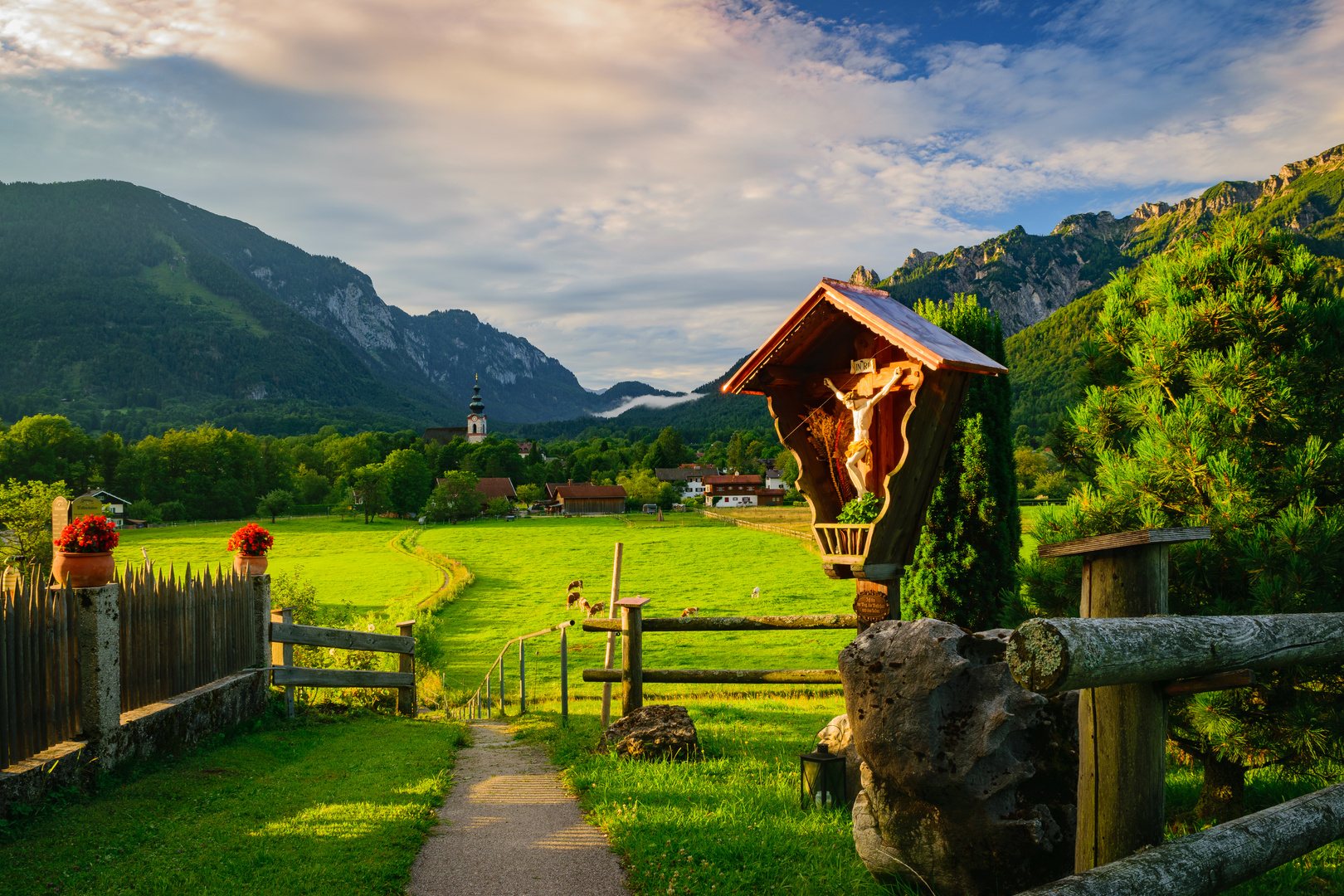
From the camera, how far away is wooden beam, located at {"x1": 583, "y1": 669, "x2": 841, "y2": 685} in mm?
7125

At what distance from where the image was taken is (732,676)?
25.1 ft

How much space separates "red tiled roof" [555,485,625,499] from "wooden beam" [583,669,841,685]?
79.8 metres

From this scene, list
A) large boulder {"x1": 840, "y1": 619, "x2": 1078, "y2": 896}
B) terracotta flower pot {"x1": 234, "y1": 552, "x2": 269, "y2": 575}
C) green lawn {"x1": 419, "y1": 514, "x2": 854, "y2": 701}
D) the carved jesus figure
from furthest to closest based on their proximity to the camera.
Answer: green lawn {"x1": 419, "y1": 514, "x2": 854, "y2": 701} → terracotta flower pot {"x1": 234, "y1": 552, "x2": 269, "y2": 575} → the carved jesus figure → large boulder {"x1": 840, "y1": 619, "x2": 1078, "y2": 896}

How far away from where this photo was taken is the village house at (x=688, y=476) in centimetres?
11806

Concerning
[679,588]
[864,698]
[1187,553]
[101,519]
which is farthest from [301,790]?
[679,588]

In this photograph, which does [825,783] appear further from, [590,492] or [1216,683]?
[590,492]

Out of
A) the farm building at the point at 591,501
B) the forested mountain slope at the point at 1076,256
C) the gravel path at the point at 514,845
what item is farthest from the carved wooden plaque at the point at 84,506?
the farm building at the point at 591,501

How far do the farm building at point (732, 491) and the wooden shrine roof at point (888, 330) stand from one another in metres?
102

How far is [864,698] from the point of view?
3953mm

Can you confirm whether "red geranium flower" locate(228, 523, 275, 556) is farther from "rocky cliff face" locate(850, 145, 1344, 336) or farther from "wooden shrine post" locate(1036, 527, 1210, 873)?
"rocky cliff face" locate(850, 145, 1344, 336)

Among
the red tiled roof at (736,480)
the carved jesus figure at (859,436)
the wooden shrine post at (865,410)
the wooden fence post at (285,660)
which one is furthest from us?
the red tiled roof at (736,480)

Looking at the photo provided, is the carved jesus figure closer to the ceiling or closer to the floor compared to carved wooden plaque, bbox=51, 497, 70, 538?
closer to the ceiling

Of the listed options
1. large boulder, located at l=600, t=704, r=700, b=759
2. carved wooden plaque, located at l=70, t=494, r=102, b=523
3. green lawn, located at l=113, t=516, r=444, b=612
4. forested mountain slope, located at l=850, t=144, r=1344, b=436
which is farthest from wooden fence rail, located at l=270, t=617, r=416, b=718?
forested mountain slope, located at l=850, t=144, r=1344, b=436

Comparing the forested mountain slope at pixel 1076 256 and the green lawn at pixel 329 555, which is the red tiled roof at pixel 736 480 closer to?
the forested mountain slope at pixel 1076 256
